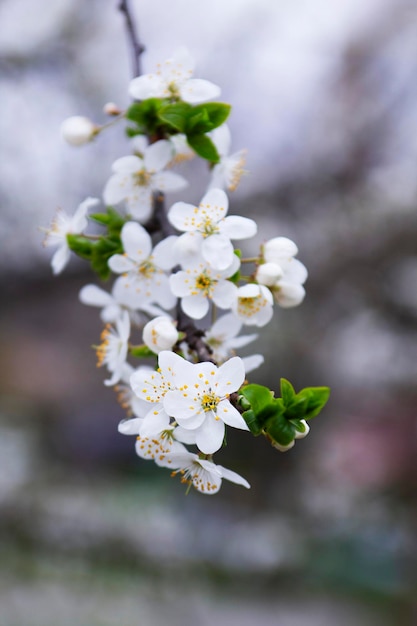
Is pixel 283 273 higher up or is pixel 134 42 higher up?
pixel 134 42

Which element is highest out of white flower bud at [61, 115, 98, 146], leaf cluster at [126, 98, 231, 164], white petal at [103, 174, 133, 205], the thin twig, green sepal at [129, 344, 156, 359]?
the thin twig

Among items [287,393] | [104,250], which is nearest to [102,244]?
[104,250]

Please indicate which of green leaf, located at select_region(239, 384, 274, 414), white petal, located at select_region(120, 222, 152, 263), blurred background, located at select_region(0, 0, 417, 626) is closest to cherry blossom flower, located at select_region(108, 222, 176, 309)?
white petal, located at select_region(120, 222, 152, 263)

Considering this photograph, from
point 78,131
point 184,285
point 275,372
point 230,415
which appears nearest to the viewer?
point 230,415

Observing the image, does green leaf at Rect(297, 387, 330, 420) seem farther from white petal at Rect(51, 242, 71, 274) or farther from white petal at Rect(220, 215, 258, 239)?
white petal at Rect(51, 242, 71, 274)

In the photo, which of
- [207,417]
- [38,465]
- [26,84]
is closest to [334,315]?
[26,84]

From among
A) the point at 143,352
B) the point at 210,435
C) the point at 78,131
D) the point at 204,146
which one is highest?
the point at 78,131

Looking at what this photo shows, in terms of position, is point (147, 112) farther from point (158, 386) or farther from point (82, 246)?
point (158, 386)

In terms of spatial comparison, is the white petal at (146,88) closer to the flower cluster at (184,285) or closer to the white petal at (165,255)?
the flower cluster at (184,285)
